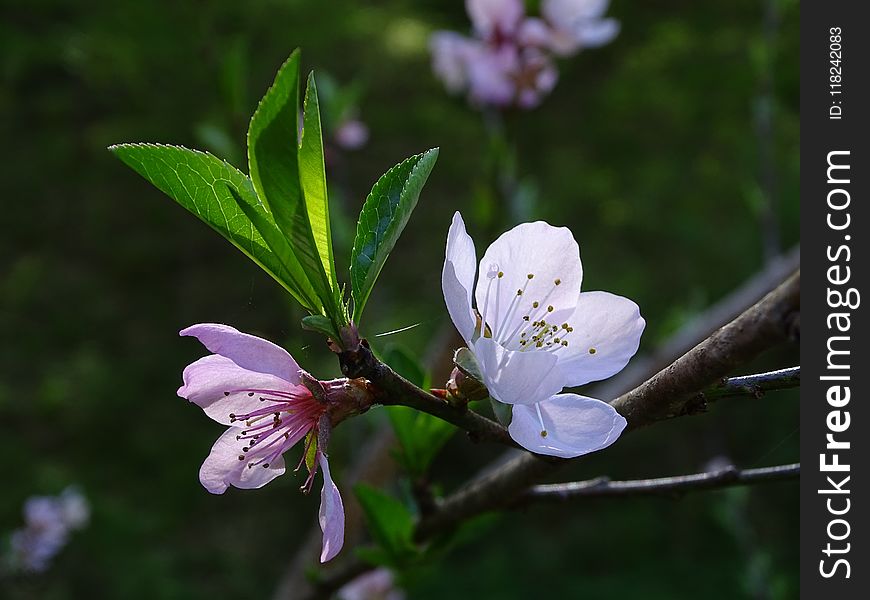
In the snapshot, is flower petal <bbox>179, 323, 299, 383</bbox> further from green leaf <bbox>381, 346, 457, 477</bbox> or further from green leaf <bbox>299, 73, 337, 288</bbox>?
green leaf <bbox>381, 346, 457, 477</bbox>

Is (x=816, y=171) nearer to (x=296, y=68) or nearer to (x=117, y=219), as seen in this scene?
(x=296, y=68)

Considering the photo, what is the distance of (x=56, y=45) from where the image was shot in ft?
8.06

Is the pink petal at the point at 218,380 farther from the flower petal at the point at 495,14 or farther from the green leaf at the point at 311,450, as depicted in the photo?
the flower petal at the point at 495,14

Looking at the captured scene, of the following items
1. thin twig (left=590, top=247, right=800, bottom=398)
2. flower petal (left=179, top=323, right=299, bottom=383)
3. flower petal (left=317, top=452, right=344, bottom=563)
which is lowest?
thin twig (left=590, top=247, right=800, bottom=398)

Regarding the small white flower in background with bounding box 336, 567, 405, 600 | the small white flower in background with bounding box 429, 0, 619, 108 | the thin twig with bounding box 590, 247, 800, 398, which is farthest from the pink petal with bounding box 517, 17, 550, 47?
the small white flower in background with bounding box 336, 567, 405, 600

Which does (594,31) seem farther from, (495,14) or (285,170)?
(285,170)

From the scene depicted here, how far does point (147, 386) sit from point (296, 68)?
227 cm

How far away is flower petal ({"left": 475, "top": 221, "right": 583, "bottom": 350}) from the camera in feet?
1.50

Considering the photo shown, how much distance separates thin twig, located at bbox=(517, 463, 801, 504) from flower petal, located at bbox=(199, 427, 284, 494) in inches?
6.0

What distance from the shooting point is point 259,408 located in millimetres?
452

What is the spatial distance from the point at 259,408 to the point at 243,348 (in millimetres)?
81

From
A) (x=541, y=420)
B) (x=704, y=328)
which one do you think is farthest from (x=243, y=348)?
(x=704, y=328)

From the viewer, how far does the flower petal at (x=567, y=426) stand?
37 centimetres

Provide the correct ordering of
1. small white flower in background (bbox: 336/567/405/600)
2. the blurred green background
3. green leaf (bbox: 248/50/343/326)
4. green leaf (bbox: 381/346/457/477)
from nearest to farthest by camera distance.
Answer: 1. green leaf (bbox: 248/50/343/326)
2. green leaf (bbox: 381/346/457/477)
3. small white flower in background (bbox: 336/567/405/600)
4. the blurred green background
